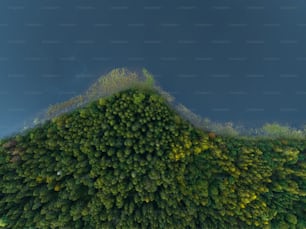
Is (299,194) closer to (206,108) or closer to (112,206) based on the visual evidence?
(206,108)

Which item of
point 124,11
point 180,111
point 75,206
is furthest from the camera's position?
point 124,11

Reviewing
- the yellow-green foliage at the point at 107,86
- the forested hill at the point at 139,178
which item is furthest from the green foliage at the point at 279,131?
the yellow-green foliage at the point at 107,86

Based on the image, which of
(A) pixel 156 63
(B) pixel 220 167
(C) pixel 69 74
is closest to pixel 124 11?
(A) pixel 156 63

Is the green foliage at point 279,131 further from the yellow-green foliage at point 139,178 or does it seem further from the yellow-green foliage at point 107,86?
the yellow-green foliage at point 107,86

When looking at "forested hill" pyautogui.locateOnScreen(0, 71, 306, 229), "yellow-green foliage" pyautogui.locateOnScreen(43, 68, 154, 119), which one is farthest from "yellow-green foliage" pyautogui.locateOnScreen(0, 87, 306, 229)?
"yellow-green foliage" pyautogui.locateOnScreen(43, 68, 154, 119)

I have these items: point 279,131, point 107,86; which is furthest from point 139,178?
point 279,131

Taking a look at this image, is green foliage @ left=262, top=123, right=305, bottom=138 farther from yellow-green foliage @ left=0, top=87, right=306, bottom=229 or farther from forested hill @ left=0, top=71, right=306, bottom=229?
yellow-green foliage @ left=0, top=87, right=306, bottom=229

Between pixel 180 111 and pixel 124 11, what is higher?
pixel 124 11
